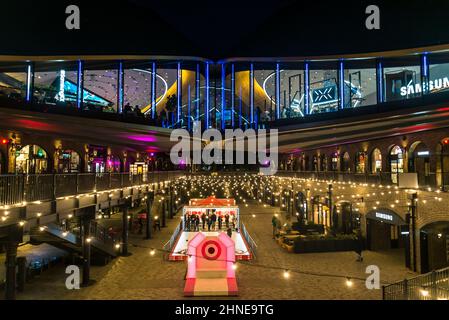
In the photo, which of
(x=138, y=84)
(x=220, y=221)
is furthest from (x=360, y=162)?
(x=138, y=84)

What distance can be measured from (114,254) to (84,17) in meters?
25.1

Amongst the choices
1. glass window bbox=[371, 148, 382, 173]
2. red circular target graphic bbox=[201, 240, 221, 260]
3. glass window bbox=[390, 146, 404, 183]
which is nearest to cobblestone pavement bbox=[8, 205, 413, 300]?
red circular target graphic bbox=[201, 240, 221, 260]

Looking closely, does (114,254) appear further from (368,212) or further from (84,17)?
(84,17)

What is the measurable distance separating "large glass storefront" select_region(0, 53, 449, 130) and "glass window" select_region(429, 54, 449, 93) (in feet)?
0.20

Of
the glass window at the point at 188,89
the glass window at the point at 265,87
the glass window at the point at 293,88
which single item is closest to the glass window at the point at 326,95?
the glass window at the point at 293,88

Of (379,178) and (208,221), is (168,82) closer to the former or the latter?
(208,221)

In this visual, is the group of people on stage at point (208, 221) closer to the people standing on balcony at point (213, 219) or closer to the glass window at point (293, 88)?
the people standing on balcony at point (213, 219)

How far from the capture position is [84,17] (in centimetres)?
3272

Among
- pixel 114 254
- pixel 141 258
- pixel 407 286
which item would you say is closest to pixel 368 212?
pixel 407 286

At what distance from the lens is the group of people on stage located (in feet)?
74.0

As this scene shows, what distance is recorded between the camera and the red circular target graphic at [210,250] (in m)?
12.5

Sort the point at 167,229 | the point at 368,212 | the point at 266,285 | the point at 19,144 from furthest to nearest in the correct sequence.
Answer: the point at 167,229, the point at 19,144, the point at 368,212, the point at 266,285

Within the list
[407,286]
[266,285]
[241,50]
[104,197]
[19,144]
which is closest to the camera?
[407,286]

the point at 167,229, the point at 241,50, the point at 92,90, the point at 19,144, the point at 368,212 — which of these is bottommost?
the point at 167,229
